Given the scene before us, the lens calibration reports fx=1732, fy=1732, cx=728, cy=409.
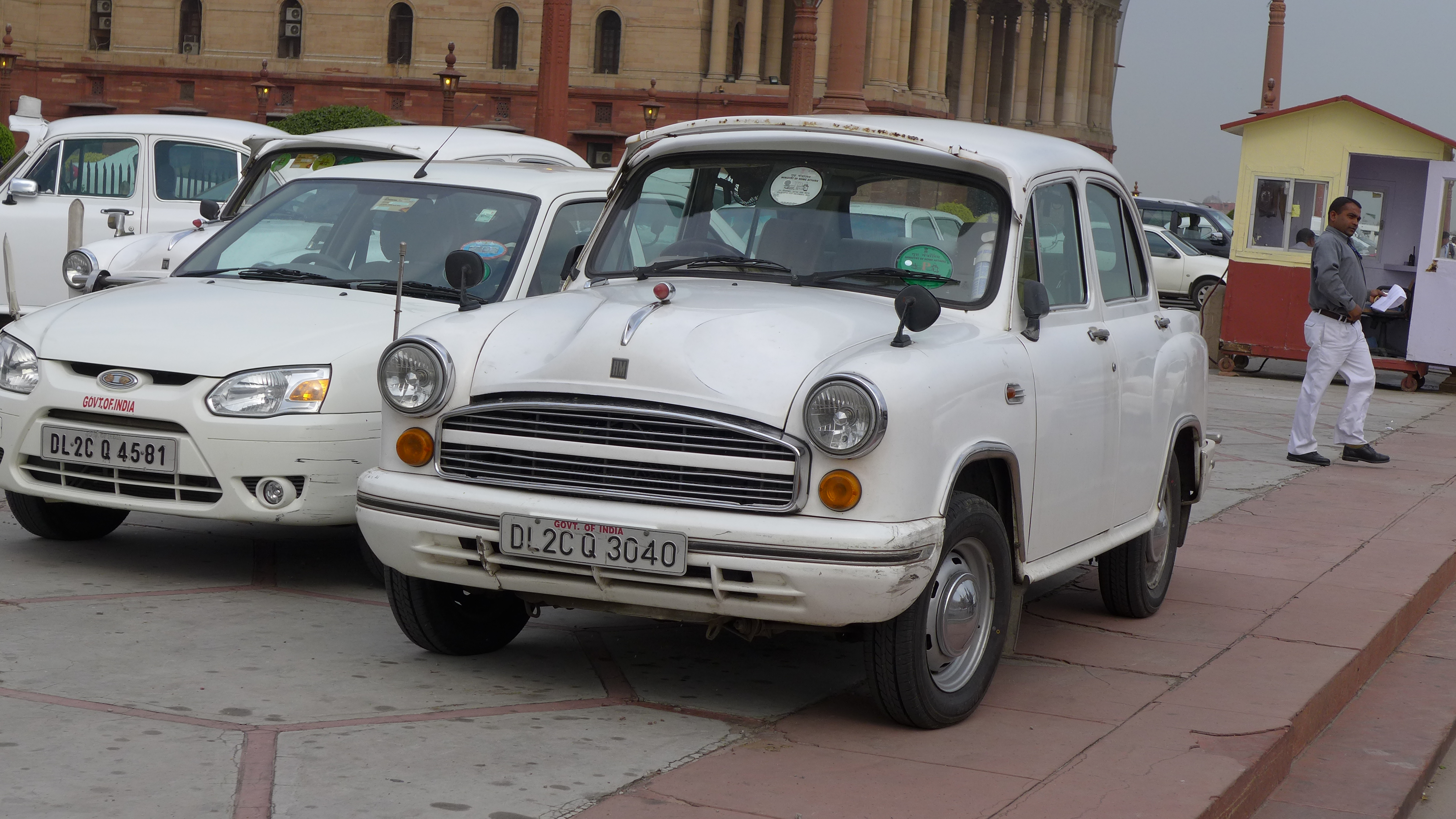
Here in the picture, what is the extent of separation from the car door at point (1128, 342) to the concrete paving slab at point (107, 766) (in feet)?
10.0

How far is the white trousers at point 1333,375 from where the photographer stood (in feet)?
39.6

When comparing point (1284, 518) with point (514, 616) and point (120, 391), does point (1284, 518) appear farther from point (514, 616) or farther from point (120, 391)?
point (120, 391)

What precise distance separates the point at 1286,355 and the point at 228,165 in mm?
11714

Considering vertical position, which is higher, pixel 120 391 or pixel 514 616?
pixel 120 391

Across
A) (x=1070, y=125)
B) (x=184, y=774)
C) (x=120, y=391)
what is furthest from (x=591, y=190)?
(x=1070, y=125)

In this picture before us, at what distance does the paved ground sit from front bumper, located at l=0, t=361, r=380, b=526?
1.13 feet

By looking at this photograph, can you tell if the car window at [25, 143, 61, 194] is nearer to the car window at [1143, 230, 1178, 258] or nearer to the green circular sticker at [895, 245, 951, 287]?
the green circular sticker at [895, 245, 951, 287]

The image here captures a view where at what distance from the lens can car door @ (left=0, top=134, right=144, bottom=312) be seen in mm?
12766

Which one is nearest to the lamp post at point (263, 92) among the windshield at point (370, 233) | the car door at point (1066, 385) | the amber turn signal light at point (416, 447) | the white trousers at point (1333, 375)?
the white trousers at point (1333, 375)

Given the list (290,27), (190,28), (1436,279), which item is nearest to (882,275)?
(1436,279)

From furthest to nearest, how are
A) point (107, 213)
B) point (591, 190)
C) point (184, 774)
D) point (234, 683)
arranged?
point (107, 213) → point (591, 190) → point (234, 683) → point (184, 774)

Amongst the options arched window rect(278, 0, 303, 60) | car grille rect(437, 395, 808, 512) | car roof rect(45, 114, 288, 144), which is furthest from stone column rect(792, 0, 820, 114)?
arched window rect(278, 0, 303, 60)

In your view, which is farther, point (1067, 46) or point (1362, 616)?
point (1067, 46)

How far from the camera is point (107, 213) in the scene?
1098 cm
